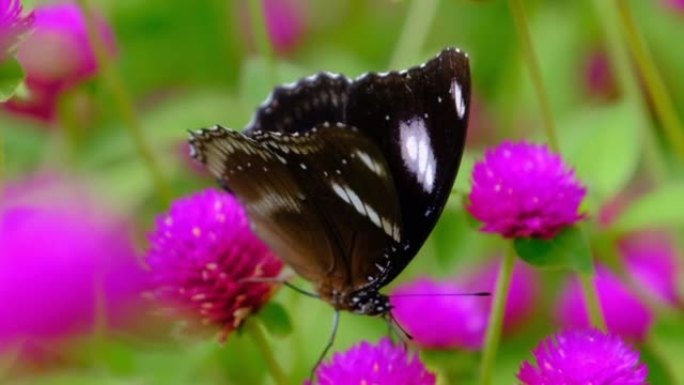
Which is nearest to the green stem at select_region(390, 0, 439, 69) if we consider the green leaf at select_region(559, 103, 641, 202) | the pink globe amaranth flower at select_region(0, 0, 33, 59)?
the green leaf at select_region(559, 103, 641, 202)

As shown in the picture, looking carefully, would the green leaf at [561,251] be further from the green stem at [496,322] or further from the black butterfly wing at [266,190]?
the black butterfly wing at [266,190]

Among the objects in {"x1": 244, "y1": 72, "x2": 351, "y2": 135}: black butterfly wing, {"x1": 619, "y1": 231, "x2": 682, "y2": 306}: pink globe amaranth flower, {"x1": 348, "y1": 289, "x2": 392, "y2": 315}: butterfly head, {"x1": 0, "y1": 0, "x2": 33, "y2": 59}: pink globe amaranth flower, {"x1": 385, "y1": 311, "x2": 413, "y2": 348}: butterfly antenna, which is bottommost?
{"x1": 619, "y1": 231, "x2": 682, "y2": 306}: pink globe amaranth flower

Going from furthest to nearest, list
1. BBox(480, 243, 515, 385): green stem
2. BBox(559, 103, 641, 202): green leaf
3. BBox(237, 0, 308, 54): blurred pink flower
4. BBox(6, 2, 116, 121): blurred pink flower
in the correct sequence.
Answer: BBox(237, 0, 308, 54): blurred pink flower < BBox(6, 2, 116, 121): blurred pink flower < BBox(559, 103, 641, 202): green leaf < BBox(480, 243, 515, 385): green stem

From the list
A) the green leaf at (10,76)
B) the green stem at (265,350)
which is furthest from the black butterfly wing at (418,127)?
the green leaf at (10,76)

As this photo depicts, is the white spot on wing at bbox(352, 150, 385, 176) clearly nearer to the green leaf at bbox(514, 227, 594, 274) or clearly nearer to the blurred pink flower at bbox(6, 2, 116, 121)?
the green leaf at bbox(514, 227, 594, 274)

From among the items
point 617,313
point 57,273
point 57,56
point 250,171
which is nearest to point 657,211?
point 617,313
